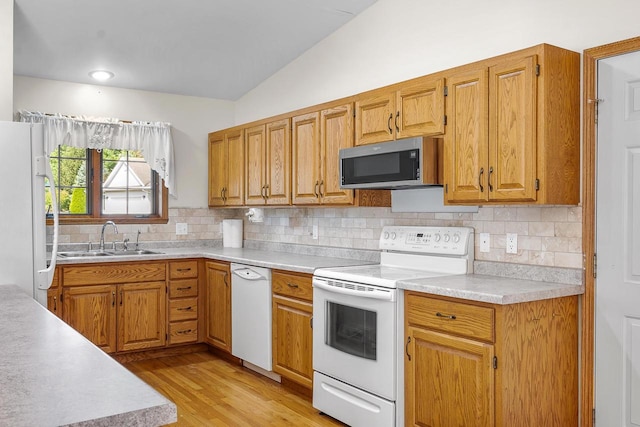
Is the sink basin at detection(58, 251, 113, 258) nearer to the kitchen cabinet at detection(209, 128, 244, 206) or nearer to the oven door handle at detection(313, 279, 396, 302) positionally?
the kitchen cabinet at detection(209, 128, 244, 206)

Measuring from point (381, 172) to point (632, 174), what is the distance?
4.33ft

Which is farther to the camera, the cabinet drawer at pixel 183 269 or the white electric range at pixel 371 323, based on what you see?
the cabinet drawer at pixel 183 269

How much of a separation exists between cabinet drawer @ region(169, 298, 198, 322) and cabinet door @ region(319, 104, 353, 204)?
1625 millimetres

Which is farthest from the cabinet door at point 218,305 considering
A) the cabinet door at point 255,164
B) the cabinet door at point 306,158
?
the cabinet door at point 306,158

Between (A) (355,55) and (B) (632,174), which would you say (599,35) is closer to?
(B) (632,174)

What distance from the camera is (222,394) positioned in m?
3.84

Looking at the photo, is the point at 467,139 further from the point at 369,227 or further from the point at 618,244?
the point at 369,227

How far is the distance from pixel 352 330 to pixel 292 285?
71 centimetres

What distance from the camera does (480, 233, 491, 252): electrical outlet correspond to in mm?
3224

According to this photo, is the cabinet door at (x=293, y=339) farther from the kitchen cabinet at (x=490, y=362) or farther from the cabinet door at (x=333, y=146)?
the kitchen cabinet at (x=490, y=362)

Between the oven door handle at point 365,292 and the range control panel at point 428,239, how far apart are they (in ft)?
1.94

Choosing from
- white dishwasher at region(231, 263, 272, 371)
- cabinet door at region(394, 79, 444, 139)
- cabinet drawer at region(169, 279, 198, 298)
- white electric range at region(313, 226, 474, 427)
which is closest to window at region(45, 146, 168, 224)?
cabinet drawer at region(169, 279, 198, 298)

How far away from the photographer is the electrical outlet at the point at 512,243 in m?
3.07

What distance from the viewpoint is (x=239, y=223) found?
17.9 ft
